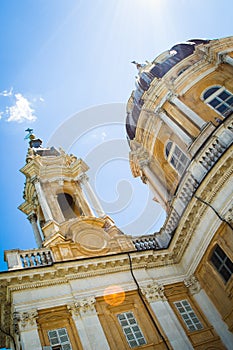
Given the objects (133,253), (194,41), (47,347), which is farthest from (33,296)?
(194,41)

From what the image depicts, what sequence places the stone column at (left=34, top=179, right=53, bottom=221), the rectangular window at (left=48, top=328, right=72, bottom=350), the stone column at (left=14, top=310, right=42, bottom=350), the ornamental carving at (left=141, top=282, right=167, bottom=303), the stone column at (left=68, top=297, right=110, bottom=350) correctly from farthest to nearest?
the stone column at (left=34, top=179, right=53, bottom=221) < the ornamental carving at (left=141, top=282, right=167, bottom=303) < the stone column at (left=68, top=297, right=110, bottom=350) < the rectangular window at (left=48, top=328, right=72, bottom=350) < the stone column at (left=14, top=310, right=42, bottom=350)

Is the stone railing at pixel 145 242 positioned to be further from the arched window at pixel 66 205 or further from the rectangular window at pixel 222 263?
the arched window at pixel 66 205

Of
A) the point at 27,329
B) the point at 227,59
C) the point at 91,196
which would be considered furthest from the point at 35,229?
the point at 227,59

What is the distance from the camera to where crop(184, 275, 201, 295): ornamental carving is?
1656cm

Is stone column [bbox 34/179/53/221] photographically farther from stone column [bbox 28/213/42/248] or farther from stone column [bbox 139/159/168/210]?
stone column [bbox 139/159/168/210]

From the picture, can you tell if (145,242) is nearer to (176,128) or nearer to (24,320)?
(176,128)

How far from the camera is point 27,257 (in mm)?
16422

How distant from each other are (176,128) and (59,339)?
12.5 m

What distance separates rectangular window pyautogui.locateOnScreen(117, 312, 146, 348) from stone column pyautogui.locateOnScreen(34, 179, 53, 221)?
271 inches

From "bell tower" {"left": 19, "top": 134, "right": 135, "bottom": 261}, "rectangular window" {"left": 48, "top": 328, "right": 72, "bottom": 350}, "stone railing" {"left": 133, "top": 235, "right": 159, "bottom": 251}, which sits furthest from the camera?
"stone railing" {"left": 133, "top": 235, "right": 159, "bottom": 251}

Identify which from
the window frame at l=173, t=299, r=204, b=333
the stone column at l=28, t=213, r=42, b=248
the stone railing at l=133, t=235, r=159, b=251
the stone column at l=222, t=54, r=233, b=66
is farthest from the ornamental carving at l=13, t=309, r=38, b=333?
the stone column at l=222, t=54, r=233, b=66

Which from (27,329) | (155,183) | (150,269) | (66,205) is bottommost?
(27,329)

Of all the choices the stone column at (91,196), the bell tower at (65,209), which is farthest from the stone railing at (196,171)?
the stone column at (91,196)

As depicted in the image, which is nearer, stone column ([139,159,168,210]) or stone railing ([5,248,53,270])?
stone railing ([5,248,53,270])
